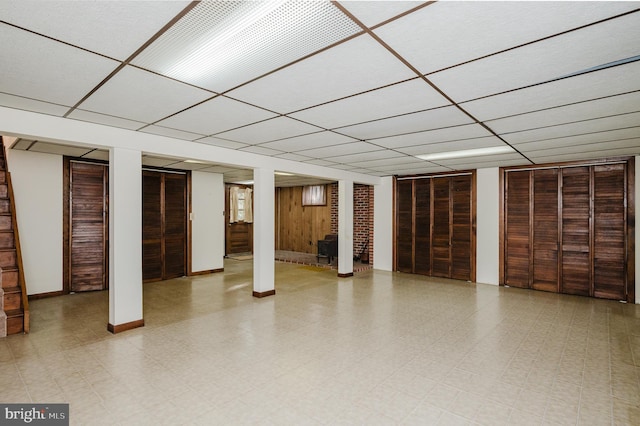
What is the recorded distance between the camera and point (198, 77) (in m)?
2.36

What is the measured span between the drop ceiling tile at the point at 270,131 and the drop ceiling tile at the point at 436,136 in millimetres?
1062

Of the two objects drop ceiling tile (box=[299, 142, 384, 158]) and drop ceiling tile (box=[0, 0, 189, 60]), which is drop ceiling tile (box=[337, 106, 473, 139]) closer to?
drop ceiling tile (box=[299, 142, 384, 158])

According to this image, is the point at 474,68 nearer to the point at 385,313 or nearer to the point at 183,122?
the point at 183,122

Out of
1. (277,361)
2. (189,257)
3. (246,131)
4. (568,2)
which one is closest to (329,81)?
(568,2)

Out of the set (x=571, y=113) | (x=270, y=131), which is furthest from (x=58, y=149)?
(x=571, y=113)

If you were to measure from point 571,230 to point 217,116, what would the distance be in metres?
6.23

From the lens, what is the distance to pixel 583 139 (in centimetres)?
411

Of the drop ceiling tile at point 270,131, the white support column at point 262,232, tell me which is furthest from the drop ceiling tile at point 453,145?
the white support column at point 262,232

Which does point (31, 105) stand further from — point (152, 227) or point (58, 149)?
point (152, 227)

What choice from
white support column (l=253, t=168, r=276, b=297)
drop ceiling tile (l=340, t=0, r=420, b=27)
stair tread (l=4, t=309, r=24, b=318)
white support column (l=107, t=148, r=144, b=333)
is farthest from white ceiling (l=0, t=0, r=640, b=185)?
stair tread (l=4, t=309, r=24, b=318)

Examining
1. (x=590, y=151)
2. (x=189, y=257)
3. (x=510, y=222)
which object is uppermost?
(x=590, y=151)

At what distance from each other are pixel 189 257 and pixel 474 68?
22.4ft

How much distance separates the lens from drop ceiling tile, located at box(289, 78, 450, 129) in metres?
2.57

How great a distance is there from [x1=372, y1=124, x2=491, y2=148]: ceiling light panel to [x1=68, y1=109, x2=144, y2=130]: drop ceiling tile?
9.39 ft
